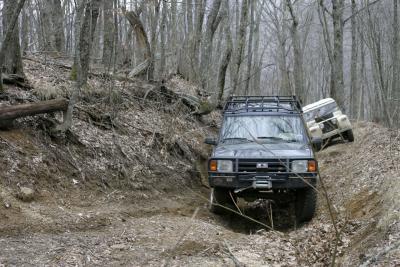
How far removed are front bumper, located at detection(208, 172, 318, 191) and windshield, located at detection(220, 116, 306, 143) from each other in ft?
3.54

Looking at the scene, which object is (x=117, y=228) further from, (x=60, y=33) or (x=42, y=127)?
(x=60, y=33)

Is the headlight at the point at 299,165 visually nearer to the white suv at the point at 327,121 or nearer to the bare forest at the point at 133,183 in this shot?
the bare forest at the point at 133,183

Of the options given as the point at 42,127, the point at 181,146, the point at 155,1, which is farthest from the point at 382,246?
the point at 155,1

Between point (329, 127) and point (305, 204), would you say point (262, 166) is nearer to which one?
point (305, 204)

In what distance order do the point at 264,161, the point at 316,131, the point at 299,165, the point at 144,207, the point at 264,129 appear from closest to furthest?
1. the point at 299,165
2. the point at 264,161
3. the point at 144,207
4. the point at 264,129
5. the point at 316,131

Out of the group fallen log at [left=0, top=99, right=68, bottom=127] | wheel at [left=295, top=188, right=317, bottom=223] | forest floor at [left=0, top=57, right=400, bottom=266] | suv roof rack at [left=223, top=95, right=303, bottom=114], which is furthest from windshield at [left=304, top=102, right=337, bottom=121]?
fallen log at [left=0, top=99, right=68, bottom=127]

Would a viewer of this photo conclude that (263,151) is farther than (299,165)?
Yes

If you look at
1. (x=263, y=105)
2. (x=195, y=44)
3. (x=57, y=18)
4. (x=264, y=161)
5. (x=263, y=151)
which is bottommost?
(x=264, y=161)

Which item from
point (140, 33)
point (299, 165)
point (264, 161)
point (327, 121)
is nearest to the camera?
point (299, 165)

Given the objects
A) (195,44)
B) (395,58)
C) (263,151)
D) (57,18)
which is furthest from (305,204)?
(395,58)

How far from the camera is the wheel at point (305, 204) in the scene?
7449 millimetres

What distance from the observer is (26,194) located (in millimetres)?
6645

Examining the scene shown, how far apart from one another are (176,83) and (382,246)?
36.0 ft

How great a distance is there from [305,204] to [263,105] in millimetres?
2630
